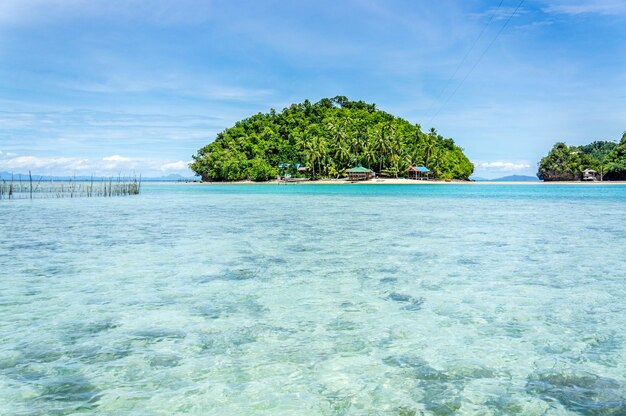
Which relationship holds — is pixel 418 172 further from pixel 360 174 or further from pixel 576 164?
pixel 576 164

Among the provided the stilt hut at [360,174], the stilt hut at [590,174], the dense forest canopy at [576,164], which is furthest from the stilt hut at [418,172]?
the stilt hut at [590,174]

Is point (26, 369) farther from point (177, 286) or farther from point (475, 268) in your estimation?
point (475, 268)

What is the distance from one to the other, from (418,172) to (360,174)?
1512cm

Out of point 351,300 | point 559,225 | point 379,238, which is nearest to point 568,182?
point 559,225

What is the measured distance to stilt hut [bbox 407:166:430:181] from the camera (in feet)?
334

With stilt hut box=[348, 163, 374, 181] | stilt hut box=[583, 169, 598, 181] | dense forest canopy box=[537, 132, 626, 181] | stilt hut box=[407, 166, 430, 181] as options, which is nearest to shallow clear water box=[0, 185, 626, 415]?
stilt hut box=[348, 163, 374, 181]

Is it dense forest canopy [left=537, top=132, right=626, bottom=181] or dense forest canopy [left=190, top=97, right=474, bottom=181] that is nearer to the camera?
dense forest canopy [left=537, top=132, right=626, bottom=181]

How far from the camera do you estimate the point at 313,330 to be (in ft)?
21.1

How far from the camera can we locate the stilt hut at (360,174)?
3846 inches

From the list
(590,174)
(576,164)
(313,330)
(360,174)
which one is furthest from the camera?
(576,164)

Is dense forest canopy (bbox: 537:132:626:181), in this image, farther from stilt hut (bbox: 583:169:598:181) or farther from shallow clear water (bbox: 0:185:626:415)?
shallow clear water (bbox: 0:185:626:415)

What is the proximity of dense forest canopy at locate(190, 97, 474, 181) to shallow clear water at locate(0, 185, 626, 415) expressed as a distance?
297 feet

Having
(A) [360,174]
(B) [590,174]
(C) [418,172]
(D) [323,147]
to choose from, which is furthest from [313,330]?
(B) [590,174]

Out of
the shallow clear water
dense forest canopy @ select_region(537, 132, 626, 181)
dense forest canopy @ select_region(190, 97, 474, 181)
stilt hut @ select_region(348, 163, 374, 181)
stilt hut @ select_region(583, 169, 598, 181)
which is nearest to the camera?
the shallow clear water
